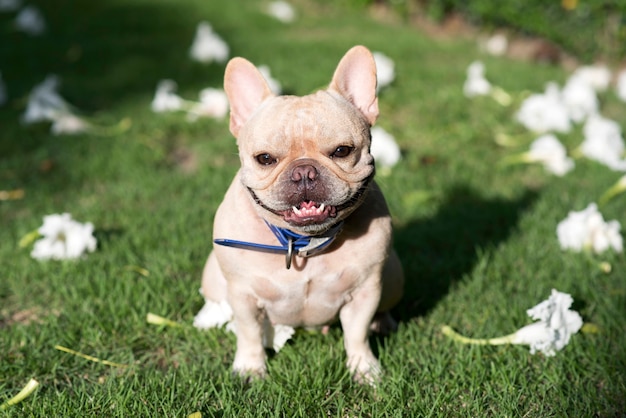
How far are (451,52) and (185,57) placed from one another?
3.14 m

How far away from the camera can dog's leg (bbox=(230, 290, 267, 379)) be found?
8.87 feet

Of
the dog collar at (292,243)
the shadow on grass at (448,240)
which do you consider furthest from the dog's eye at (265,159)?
the shadow on grass at (448,240)

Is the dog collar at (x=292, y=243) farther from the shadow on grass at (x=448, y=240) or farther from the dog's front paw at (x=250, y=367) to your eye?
the shadow on grass at (x=448, y=240)

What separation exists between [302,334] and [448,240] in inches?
54.2

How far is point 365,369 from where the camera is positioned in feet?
9.16

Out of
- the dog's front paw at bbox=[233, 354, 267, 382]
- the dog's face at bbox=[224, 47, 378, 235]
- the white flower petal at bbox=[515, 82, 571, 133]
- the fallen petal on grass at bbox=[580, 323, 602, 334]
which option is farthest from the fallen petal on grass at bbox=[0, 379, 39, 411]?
the white flower petal at bbox=[515, 82, 571, 133]

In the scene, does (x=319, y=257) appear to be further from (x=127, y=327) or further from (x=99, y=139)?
(x=99, y=139)

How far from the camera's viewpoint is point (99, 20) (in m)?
10.2

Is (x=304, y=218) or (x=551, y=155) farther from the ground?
(x=304, y=218)

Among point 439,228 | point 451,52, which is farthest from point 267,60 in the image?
point 439,228

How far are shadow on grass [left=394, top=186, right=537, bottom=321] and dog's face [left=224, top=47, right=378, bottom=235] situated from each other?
109cm

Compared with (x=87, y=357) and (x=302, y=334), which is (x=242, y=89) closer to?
(x=302, y=334)

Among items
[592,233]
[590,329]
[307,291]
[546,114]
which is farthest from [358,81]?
[546,114]

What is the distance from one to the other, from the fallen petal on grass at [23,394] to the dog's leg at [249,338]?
764 millimetres
